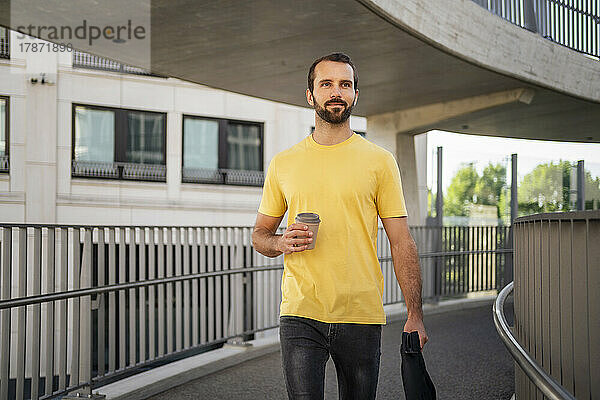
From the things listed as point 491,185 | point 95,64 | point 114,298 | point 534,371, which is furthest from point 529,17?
point 95,64

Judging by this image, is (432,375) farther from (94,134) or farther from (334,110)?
(94,134)

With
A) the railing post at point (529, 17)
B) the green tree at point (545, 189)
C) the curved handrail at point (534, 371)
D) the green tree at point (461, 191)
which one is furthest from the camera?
the green tree at point (545, 189)

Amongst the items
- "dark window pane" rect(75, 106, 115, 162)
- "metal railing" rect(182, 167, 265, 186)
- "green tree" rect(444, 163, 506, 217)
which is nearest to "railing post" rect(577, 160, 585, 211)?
"green tree" rect(444, 163, 506, 217)

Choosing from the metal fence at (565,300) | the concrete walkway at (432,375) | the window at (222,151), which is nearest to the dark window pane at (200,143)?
the window at (222,151)

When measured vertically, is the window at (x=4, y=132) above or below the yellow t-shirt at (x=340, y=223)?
above

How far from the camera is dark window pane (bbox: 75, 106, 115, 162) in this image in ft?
92.2

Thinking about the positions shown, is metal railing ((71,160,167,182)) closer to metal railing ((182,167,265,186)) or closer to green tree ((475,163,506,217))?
metal railing ((182,167,265,186))

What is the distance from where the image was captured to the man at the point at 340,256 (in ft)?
11.2

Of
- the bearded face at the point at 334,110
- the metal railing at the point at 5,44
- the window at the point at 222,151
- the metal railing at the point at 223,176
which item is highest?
the metal railing at the point at 5,44

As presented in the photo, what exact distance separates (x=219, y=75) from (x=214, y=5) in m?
3.86

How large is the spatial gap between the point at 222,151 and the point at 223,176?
0.93 meters

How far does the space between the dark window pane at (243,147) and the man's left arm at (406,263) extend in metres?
27.0

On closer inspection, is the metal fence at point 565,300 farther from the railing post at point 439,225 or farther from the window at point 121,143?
the window at point 121,143

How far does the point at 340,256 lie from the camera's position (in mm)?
3410
